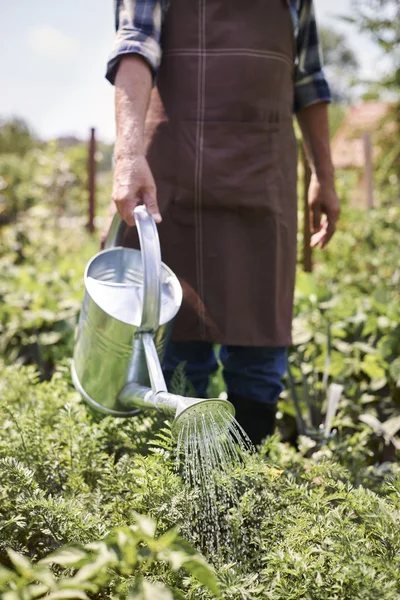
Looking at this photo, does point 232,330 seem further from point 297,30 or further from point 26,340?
point 26,340

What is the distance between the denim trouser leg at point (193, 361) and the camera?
1913 mm

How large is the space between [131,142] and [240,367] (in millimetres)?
738

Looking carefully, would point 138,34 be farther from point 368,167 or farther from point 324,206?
point 368,167

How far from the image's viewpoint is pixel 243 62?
1.77m

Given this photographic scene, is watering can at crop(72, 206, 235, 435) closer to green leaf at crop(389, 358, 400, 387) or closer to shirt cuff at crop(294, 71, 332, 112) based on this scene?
shirt cuff at crop(294, 71, 332, 112)

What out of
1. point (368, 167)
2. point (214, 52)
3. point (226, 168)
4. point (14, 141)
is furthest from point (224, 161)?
point (14, 141)

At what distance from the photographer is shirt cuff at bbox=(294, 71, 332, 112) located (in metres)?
2.03

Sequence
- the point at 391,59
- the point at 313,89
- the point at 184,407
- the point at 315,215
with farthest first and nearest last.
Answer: the point at 391,59 < the point at 315,215 < the point at 313,89 < the point at 184,407

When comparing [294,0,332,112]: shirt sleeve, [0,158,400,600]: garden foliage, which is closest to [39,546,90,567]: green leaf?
[0,158,400,600]: garden foliage

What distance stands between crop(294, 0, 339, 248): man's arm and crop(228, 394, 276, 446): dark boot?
1.83 ft

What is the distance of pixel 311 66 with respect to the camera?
6.69ft

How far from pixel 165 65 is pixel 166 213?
41 centimetres

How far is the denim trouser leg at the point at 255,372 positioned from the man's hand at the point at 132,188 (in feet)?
1.92

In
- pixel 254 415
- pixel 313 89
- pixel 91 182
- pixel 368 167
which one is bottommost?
pixel 254 415
